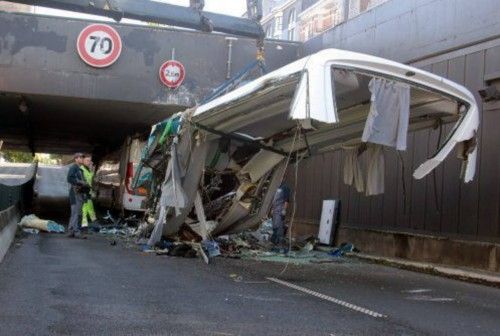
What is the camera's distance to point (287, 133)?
10906 millimetres

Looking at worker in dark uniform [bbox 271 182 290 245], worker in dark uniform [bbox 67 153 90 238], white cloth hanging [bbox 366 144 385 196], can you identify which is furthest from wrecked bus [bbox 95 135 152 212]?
white cloth hanging [bbox 366 144 385 196]

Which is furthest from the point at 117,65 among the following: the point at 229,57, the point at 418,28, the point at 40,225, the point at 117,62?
the point at 418,28

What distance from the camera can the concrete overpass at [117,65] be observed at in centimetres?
1628

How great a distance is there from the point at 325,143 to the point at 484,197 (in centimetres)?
283

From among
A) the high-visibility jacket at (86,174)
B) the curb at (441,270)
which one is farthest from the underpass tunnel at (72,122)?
the curb at (441,270)

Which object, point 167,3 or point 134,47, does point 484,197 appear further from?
point 134,47

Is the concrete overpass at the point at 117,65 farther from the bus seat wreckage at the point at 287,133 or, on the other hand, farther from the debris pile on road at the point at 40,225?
the bus seat wreckage at the point at 287,133

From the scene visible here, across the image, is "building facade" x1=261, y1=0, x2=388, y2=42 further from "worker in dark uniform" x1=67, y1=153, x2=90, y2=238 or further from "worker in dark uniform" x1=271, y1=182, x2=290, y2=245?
"worker in dark uniform" x1=67, y1=153, x2=90, y2=238

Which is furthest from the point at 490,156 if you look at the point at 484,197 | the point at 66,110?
the point at 66,110

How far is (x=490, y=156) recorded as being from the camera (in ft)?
35.8

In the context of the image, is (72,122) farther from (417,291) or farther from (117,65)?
(417,291)

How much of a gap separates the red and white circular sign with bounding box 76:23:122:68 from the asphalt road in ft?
23.2

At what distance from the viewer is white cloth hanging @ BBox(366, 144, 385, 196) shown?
10.3 meters

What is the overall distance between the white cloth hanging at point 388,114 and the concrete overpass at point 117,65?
9.71m
